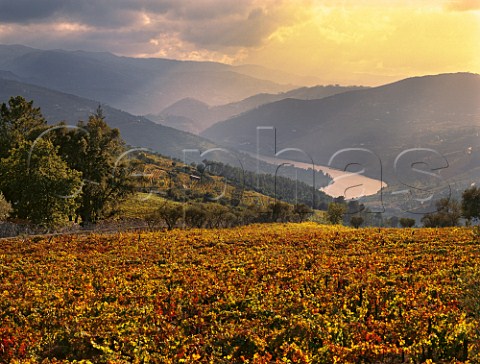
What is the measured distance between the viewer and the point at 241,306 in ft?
67.2

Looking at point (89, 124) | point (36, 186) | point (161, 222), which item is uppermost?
point (89, 124)

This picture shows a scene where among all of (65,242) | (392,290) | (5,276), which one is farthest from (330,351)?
(65,242)

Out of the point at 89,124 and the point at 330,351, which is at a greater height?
the point at 89,124

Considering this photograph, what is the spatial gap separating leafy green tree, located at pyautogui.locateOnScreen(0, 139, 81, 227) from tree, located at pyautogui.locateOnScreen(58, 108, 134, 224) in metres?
8.07

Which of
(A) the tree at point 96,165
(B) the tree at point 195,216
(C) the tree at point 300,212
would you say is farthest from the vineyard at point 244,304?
(C) the tree at point 300,212

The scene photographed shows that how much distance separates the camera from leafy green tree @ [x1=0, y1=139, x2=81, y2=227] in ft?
160

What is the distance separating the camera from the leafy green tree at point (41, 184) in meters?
48.7

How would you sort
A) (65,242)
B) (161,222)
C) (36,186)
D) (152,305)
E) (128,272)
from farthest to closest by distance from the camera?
(161,222), (36,186), (65,242), (128,272), (152,305)

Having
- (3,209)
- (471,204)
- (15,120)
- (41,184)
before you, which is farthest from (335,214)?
(3,209)

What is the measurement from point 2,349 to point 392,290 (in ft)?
56.2

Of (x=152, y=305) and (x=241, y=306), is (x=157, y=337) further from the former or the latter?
(x=241, y=306)

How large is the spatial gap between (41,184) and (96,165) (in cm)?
1458

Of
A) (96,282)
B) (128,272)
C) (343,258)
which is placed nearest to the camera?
(96,282)

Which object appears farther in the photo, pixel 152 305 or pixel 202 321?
pixel 152 305
